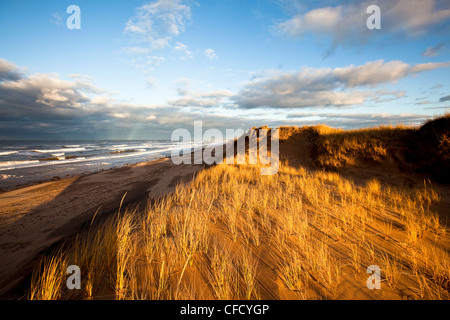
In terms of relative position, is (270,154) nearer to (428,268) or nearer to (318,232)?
(318,232)

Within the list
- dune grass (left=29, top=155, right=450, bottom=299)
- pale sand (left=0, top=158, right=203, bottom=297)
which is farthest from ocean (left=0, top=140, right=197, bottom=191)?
dune grass (left=29, top=155, right=450, bottom=299)

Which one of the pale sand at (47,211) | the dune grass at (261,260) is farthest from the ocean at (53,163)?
the dune grass at (261,260)

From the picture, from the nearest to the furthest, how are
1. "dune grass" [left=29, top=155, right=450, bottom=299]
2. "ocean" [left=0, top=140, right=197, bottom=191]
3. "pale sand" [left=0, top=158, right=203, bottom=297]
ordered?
"dune grass" [left=29, top=155, right=450, bottom=299]
"pale sand" [left=0, top=158, right=203, bottom=297]
"ocean" [left=0, top=140, right=197, bottom=191]

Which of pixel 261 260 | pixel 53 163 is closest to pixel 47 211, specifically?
pixel 261 260

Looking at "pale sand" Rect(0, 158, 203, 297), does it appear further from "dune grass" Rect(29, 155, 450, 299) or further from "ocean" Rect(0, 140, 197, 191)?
"ocean" Rect(0, 140, 197, 191)

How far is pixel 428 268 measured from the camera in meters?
2.43

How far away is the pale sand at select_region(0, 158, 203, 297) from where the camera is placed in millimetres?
3457

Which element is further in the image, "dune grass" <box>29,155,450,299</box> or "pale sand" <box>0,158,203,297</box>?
"pale sand" <box>0,158,203,297</box>

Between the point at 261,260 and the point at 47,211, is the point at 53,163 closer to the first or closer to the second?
the point at 47,211

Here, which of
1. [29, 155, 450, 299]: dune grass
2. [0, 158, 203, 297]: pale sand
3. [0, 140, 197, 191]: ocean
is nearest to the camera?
[29, 155, 450, 299]: dune grass

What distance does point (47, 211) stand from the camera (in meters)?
6.10

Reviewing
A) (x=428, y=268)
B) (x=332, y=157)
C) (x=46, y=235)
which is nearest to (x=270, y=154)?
(x=332, y=157)

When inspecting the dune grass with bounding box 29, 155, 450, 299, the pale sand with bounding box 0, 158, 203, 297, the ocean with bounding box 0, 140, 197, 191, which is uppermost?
the ocean with bounding box 0, 140, 197, 191

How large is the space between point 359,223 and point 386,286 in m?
2.15
